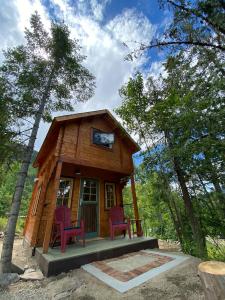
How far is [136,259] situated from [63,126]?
418cm

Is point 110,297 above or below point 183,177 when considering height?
below

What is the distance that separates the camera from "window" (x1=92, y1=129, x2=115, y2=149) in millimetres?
6025

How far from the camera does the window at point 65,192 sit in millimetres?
5704

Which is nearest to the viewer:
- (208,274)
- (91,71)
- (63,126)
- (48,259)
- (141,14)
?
(208,274)

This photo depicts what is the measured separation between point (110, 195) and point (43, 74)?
5.05 m

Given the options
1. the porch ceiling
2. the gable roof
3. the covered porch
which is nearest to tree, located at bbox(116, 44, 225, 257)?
the gable roof

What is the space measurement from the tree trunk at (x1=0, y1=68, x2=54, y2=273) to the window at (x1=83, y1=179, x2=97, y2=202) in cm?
236

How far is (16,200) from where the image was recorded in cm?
397

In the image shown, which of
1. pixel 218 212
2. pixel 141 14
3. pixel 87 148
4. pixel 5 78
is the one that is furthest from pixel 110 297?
pixel 141 14

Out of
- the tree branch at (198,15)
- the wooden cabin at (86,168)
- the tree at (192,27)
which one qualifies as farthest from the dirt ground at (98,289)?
the tree branch at (198,15)

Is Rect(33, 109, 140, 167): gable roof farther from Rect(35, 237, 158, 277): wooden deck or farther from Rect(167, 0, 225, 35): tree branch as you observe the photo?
Rect(167, 0, 225, 35): tree branch

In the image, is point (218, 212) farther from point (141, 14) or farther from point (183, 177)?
point (141, 14)

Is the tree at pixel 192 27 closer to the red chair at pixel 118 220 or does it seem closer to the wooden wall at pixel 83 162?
the wooden wall at pixel 83 162

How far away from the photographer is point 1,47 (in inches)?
182
